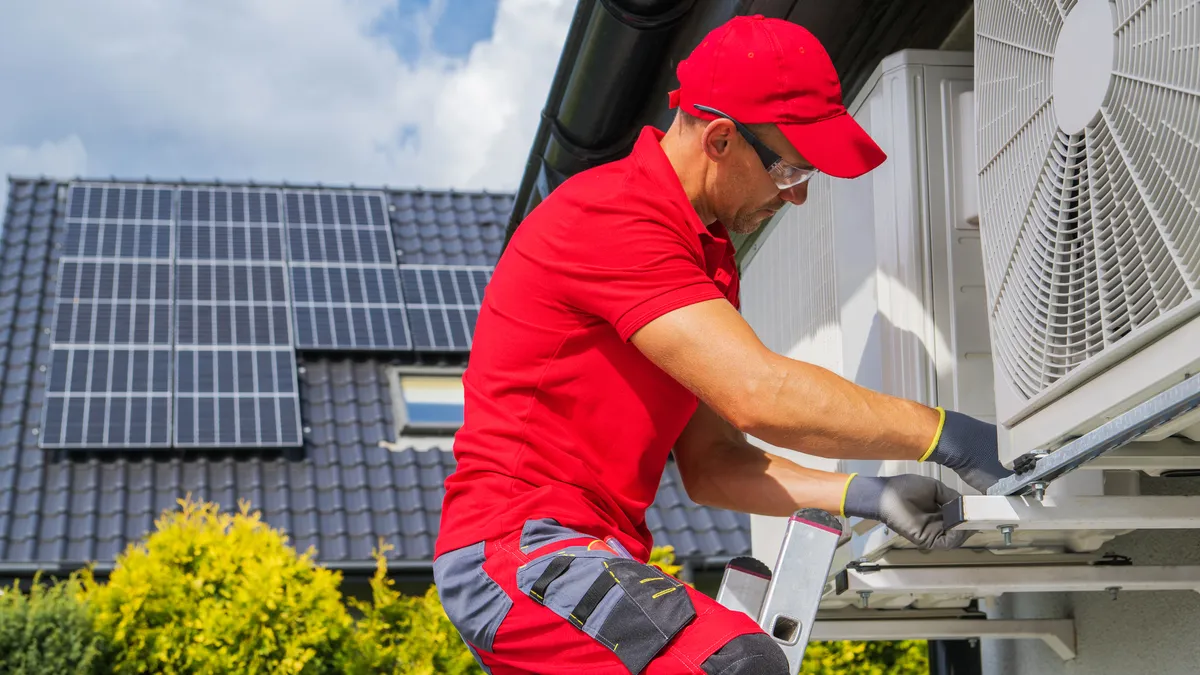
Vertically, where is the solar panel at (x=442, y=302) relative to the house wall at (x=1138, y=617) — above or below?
above

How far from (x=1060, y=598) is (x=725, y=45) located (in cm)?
169

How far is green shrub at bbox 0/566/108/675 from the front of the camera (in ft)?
18.6

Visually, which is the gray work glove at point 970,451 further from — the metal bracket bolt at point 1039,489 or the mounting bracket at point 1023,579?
the mounting bracket at point 1023,579

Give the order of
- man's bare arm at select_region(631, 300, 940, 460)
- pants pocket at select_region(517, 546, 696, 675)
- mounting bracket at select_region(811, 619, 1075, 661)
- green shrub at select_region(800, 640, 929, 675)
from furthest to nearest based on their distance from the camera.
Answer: green shrub at select_region(800, 640, 929, 675) → mounting bracket at select_region(811, 619, 1075, 661) → man's bare arm at select_region(631, 300, 940, 460) → pants pocket at select_region(517, 546, 696, 675)

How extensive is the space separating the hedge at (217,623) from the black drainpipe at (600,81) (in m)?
2.61

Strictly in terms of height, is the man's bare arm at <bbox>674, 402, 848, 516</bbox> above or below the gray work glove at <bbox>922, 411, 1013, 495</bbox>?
above

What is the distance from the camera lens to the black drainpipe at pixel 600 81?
10.4 feet

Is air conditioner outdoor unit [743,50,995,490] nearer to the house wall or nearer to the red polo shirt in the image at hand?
the house wall

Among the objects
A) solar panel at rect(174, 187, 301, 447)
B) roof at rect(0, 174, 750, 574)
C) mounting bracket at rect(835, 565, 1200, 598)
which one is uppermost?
solar panel at rect(174, 187, 301, 447)

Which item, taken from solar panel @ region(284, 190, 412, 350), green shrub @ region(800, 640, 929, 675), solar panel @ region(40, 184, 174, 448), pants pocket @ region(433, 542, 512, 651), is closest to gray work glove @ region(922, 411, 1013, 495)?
pants pocket @ region(433, 542, 512, 651)

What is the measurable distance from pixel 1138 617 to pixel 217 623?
430 centimetres

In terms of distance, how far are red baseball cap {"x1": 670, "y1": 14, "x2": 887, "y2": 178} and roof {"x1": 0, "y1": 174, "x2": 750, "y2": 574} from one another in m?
6.21

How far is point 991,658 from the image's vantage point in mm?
3742

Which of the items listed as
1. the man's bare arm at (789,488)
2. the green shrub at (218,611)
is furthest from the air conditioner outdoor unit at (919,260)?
the green shrub at (218,611)
